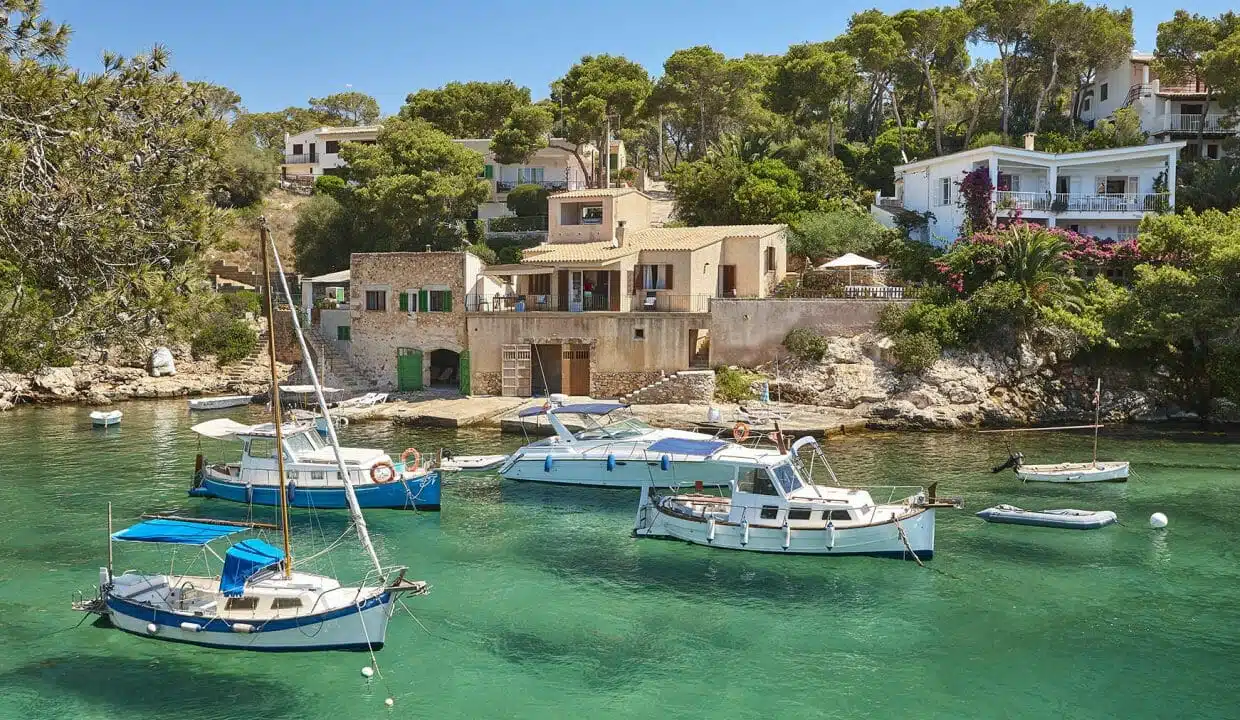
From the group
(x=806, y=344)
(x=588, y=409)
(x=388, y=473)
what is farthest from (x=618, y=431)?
(x=806, y=344)

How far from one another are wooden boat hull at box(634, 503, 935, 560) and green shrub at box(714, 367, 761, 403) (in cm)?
1840

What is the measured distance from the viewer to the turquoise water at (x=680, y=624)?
1803cm

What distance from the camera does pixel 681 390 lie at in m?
44.8

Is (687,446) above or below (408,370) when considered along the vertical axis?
below

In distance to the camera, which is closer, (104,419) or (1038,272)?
(104,419)

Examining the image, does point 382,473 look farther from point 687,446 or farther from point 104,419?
point 104,419

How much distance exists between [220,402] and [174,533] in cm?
3019

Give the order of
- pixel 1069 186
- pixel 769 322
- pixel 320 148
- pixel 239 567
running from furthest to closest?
pixel 320 148 → pixel 1069 186 → pixel 769 322 → pixel 239 567

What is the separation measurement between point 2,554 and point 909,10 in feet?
194

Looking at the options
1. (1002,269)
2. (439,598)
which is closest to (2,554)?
(439,598)

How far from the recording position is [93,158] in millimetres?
16891

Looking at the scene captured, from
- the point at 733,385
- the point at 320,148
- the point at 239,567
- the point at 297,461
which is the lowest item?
the point at 239,567

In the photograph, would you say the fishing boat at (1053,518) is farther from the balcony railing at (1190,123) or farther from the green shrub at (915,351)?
the balcony railing at (1190,123)

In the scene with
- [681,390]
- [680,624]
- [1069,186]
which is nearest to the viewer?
[680,624]
